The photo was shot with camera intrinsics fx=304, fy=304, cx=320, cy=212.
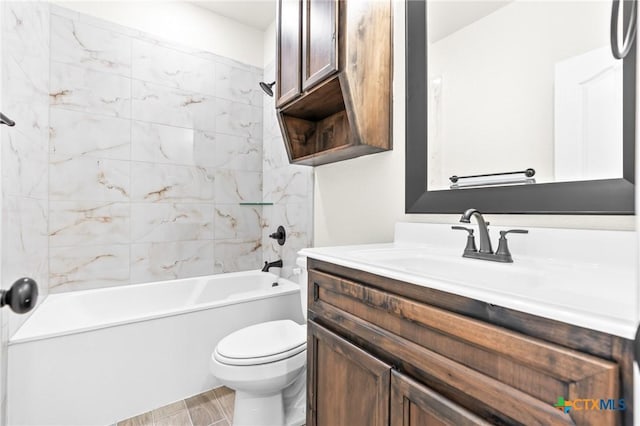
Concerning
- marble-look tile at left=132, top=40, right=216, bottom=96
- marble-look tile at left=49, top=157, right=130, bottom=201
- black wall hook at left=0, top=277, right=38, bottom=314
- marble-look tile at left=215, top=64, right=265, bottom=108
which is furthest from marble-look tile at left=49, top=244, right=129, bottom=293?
black wall hook at left=0, top=277, right=38, bottom=314

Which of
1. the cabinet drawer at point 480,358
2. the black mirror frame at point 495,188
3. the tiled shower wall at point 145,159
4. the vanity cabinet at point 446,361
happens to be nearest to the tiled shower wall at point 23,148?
the tiled shower wall at point 145,159

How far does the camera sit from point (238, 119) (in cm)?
285

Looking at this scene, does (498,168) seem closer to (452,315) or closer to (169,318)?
(452,315)

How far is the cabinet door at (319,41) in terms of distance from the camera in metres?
1.31

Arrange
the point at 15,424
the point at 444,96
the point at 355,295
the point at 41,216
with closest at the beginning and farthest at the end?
the point at 355,295 < the point at 444,96 < the point at 15,424 < the point at 41,216

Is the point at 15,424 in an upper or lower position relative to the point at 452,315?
lower

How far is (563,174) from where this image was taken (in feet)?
3.05

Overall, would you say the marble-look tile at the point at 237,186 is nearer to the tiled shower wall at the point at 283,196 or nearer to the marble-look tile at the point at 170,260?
the tiled shower wall at the point at 283,196

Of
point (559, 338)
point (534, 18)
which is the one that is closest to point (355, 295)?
point (559, 338)

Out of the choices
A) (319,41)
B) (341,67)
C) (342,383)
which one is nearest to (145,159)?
(319,41)

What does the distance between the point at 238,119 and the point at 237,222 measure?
97 cm

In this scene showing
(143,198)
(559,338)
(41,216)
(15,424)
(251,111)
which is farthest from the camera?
(251,111)

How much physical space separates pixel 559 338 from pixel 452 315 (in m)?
0.18

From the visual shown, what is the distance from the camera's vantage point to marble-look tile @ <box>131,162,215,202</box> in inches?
94.2
